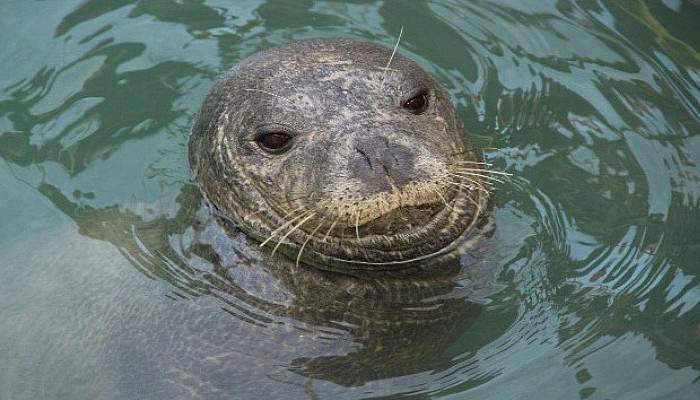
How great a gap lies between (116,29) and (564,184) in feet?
13.3

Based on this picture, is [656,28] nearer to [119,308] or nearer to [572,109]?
[572,109]

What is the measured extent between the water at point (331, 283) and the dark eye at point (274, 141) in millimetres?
646

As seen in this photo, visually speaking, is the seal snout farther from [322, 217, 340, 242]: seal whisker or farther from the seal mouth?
the seal mouth

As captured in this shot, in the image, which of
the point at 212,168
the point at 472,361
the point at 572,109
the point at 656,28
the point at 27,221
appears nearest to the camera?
the point at 472,361

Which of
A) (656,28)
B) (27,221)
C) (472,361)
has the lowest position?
(27,221)

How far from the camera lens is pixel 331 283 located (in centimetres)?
615

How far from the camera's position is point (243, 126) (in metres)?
6.25

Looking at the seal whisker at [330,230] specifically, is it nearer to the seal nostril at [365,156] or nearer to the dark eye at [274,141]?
the seal nostril at [365,156]

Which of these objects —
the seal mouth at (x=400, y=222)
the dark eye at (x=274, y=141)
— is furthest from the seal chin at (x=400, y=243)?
the dark eye at (x=274, y=141)

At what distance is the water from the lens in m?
5.86

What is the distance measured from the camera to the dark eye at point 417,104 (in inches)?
239

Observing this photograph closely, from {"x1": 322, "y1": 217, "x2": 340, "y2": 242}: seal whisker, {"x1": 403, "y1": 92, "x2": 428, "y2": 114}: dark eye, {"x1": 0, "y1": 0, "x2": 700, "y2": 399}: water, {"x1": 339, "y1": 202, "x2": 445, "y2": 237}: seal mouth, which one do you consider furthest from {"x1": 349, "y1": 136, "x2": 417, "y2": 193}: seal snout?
{"x1": 0, "y1": 0, "x2": 700, "y2": 399}: water

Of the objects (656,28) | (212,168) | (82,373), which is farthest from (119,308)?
(656,28)

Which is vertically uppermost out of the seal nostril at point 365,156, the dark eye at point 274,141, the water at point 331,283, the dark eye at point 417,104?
the dark eye at point 417,104
